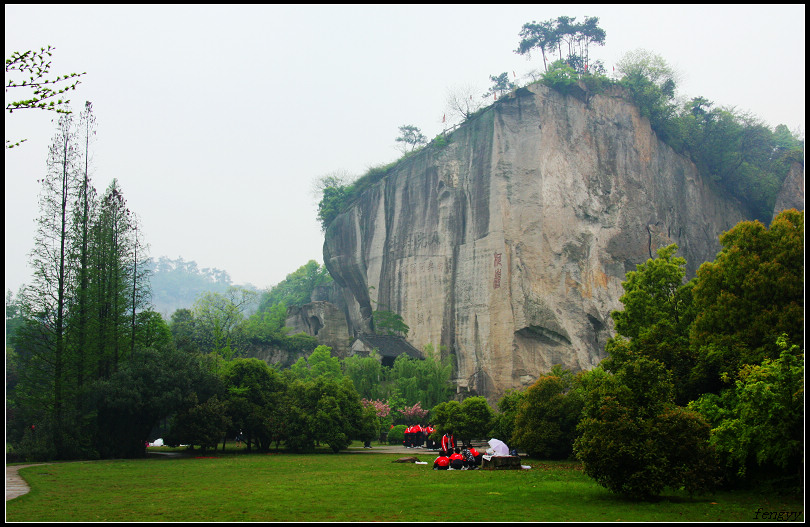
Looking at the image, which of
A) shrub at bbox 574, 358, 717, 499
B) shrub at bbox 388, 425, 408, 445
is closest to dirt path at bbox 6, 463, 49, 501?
shrub at bbox 574, 358, 717, 499

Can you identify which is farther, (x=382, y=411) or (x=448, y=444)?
(x=382, y=411)

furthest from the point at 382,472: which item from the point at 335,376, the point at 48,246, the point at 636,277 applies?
the point at 335,376

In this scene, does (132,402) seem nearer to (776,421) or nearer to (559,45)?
(776,421)

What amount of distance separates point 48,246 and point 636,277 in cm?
2330

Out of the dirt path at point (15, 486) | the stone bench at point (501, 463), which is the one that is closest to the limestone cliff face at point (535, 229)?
the stone bench at point (501, 463)

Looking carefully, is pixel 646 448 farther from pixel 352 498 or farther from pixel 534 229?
pixel 534 229

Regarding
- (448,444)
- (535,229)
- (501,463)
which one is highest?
(535,229)

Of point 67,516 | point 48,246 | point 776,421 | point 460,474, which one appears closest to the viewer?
point 67,516

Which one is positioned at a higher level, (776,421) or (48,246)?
(48,246)

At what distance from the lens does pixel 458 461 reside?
61.9 feet

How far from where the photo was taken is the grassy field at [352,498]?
1030 cm

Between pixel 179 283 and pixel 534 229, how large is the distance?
140m

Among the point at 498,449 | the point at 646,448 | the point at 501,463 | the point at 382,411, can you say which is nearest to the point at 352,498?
the point at 646,448

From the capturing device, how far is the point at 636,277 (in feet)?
85.0
